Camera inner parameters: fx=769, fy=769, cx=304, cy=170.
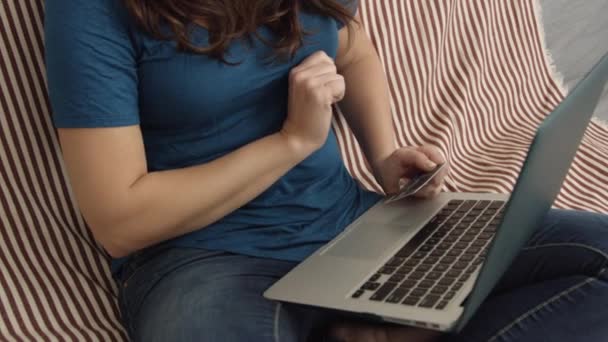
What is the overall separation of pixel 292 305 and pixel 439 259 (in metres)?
0.17

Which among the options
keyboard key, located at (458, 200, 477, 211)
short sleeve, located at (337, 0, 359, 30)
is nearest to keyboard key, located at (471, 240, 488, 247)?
keyboard key, located at (458, 200, 477, 211)

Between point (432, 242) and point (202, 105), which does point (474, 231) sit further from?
point (202, 105)

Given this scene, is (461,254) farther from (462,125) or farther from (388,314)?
(462,125)

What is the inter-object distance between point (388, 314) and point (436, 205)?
0.29 metres

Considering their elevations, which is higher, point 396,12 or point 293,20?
point 293,20

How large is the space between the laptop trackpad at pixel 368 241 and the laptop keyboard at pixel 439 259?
0.02 metres

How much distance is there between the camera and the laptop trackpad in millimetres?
875

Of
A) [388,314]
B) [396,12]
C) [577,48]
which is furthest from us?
[577,48]

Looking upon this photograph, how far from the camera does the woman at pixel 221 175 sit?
0.79 metres

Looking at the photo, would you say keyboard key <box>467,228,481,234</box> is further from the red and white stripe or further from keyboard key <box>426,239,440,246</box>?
the red and white stripe

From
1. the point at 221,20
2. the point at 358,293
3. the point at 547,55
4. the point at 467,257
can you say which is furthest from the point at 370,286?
the point at 547,55

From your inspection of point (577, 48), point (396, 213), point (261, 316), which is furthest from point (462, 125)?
point (261, 316)

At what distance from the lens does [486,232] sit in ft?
2.94

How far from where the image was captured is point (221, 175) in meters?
0.85
